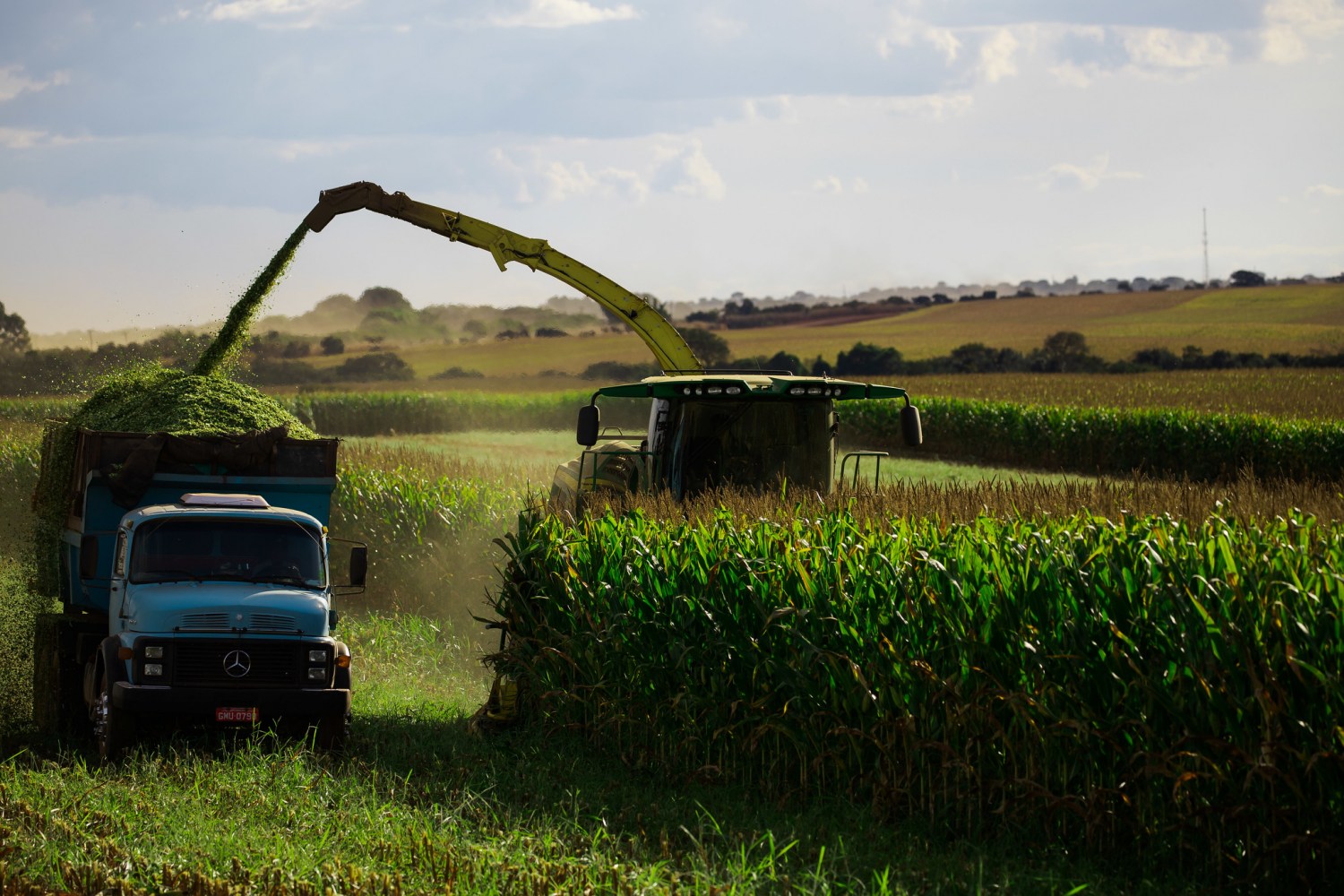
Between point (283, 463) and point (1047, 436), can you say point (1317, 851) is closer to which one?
point (283, 463)

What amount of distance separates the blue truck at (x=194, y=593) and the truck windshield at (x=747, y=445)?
10.3 ft

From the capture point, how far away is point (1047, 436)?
37.8 meters

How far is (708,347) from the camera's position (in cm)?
6981

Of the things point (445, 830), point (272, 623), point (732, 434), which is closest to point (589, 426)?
point (732, 434)

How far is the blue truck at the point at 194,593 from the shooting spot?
32.0 feet

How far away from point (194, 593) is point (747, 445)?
16.3 ft

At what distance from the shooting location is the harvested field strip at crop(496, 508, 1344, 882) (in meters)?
6.70

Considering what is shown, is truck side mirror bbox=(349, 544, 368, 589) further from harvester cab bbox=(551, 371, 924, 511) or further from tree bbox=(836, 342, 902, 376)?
tree bbox=(836, 342, 902, 376)

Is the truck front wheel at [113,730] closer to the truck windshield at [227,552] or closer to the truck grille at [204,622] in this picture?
the truck grille at [204,622]

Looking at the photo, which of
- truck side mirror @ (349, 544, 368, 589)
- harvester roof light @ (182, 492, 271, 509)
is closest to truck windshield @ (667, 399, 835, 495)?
truck side mirror @ (349, 544, 368, 589)

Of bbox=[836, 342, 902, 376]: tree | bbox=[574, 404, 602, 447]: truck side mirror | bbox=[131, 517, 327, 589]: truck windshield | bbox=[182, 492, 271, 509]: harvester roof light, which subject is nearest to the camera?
bbox=[131, 517, 327, 589]: truck windshield

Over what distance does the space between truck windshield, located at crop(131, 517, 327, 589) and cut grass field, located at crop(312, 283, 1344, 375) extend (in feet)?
150

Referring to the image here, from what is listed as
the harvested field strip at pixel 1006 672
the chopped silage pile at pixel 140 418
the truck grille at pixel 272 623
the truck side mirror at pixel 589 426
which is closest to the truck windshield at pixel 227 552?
the truck grille at pixel 272 623

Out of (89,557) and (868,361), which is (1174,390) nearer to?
(868,361)
